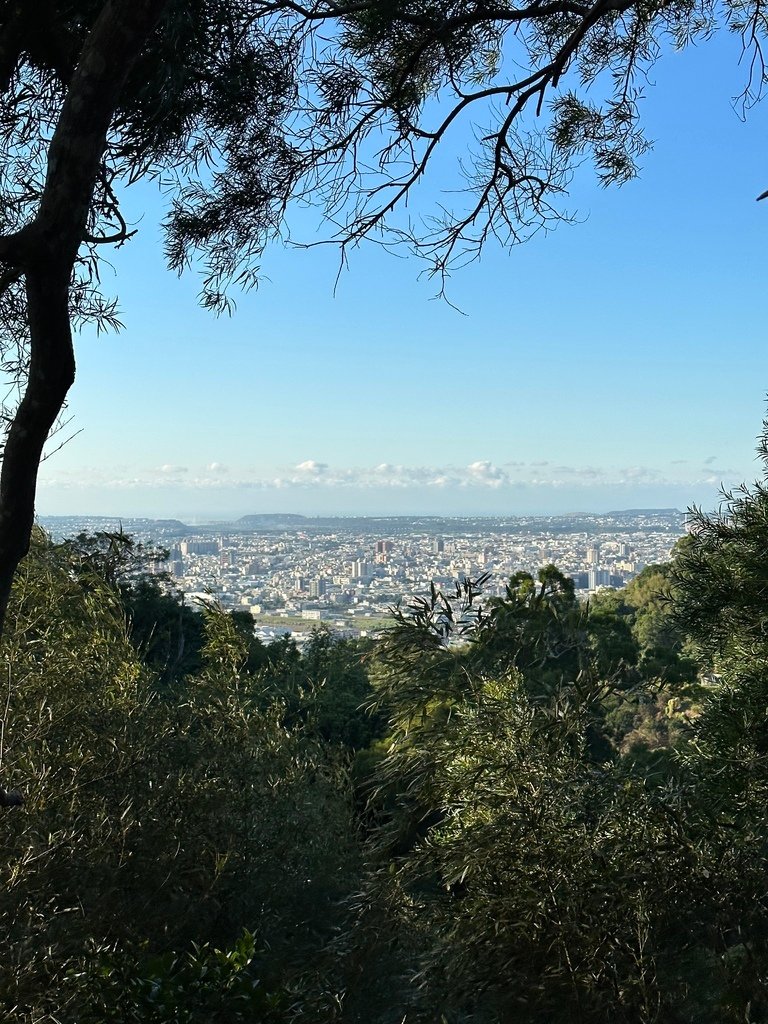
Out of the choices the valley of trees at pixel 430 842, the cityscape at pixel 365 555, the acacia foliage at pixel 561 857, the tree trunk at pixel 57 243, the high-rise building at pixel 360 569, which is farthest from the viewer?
the high-rise building at pixel 360 569

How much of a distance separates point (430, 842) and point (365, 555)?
23.5 m

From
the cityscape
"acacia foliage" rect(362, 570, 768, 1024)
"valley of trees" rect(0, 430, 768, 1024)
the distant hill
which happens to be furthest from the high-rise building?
"acacia foliage" rect(362, 570, 768, 1024)

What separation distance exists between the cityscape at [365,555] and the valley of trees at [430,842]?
1169 centimetres

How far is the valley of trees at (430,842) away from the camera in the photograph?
12.4 feet

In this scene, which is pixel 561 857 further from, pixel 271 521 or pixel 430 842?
pixel 271 521

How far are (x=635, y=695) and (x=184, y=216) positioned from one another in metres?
3.28

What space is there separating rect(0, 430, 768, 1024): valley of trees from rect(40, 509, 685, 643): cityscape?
11.7 meters

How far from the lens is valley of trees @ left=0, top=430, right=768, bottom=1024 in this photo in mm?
3777

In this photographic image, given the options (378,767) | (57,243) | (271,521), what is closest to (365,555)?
(271,521)

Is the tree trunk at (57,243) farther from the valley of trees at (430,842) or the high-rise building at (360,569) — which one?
the high-rise building at (360,569)

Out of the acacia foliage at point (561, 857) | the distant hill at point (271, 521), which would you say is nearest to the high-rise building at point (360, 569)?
the distant hill at point (271, 521)

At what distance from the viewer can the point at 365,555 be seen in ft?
92.2

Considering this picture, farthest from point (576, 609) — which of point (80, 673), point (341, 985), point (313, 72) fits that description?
point (313, 72)

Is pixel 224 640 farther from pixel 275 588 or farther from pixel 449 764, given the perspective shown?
pixel 275 588
